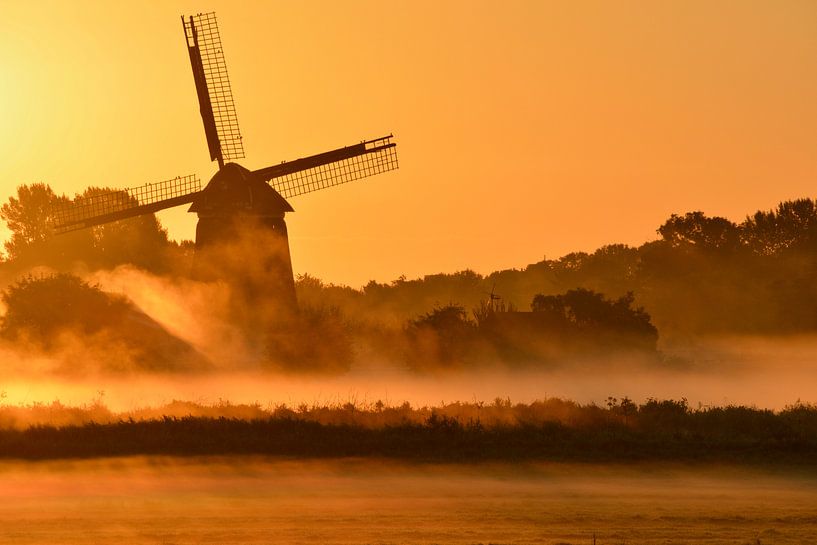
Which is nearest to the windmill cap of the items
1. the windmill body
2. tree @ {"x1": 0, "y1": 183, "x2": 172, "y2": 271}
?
the windmill body

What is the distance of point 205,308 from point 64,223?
1153cm

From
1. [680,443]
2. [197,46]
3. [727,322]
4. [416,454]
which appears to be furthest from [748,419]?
[727,322]

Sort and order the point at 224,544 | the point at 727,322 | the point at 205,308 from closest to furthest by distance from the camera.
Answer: the point at 224,544, the point at 205,308, the point at 727,322

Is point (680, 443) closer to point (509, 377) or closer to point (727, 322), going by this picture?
point (509, 377)

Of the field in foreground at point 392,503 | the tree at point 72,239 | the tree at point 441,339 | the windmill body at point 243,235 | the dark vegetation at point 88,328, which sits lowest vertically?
the field in foreground at point 392,503

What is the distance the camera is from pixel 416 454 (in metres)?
36.2

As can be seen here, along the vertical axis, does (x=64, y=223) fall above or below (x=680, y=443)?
above

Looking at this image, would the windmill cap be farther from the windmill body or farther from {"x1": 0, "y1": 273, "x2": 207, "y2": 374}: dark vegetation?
{"x1": 0, "y1": 273, "x2": 207, "y2": 374}: dark vegetation

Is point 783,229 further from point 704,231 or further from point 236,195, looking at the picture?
point 236,195

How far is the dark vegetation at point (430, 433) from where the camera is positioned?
36250 millimetres

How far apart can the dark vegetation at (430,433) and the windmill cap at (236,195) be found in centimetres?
2159

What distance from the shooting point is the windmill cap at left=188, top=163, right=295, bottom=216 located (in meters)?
63.3

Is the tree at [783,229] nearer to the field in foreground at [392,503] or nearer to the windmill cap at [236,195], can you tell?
the windmill cap at [236,195]

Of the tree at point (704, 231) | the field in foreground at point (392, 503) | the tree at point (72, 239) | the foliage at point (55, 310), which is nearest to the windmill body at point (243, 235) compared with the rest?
the foliage at point (55, 310)
